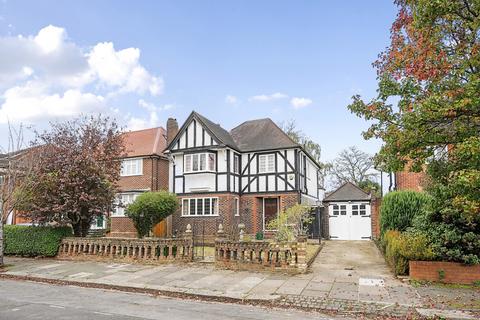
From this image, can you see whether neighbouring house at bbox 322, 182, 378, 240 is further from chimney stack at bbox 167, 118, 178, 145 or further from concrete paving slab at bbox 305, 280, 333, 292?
concrete paving slab at bbox 305, 280, 333, 292

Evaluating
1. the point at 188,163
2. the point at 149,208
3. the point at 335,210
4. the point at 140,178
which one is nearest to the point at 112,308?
the point at 149,208

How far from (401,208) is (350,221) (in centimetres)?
1039

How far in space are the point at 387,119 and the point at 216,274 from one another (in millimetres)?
7428

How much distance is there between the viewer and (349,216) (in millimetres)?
24828

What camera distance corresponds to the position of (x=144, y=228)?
21.0 m

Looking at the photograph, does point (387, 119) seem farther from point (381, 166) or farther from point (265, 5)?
point (265, 5)

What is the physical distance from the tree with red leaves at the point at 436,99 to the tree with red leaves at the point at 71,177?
1217 centimetres

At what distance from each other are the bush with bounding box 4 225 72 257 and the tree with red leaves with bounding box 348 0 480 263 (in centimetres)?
1431

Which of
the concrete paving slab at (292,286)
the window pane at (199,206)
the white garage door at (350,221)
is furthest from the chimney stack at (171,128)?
the concrete paving slab at (292,286)

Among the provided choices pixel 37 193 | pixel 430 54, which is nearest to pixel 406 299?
pixel 430 54

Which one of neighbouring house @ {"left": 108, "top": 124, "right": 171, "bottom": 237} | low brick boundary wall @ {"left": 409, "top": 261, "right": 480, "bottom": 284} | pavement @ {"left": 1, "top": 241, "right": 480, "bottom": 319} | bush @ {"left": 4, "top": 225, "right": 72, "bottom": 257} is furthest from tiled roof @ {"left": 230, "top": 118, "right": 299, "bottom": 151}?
low brick boundary wall @ {"left": 409, "top": 261, "right": 480, "bottom": 284}

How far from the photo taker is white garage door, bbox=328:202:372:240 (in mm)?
24438

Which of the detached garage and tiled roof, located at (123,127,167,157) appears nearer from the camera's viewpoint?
the detached garage

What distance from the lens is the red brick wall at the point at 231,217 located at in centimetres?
2428
